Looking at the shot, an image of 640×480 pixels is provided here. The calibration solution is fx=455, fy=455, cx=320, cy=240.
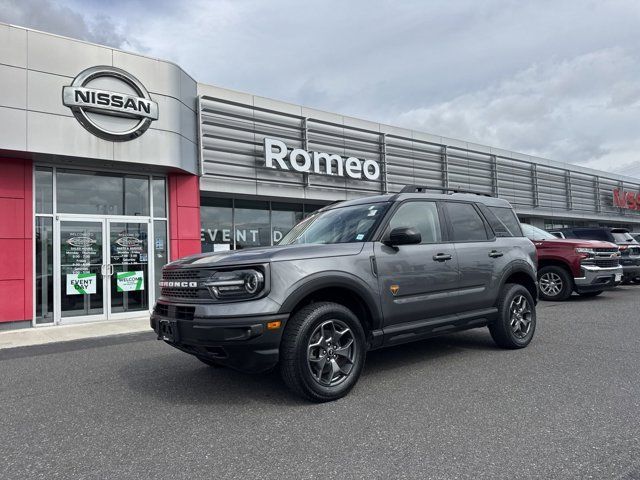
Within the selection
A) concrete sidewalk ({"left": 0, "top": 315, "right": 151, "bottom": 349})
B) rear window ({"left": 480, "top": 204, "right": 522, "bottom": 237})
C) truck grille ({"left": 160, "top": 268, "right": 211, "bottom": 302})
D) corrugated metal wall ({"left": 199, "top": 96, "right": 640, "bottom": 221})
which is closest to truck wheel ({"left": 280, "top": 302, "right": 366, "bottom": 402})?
truck grille ({"left": 160, "top": 268, "right": 211, "bottom": 302})

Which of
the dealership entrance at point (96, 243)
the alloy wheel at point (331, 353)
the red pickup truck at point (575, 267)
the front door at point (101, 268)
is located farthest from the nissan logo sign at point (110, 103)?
the red pickup truck at point (575, 267)

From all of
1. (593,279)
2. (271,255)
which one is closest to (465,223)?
(271,255)

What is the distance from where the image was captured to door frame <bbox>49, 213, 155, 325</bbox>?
32.8 feet

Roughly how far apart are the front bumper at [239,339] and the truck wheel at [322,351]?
13 centimetres

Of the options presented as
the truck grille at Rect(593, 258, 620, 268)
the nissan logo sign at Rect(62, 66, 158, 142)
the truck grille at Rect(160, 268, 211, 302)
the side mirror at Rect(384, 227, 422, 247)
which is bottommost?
the truck grille at Rect(593, 258, 620, 268)

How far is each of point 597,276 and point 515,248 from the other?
569 centimetres

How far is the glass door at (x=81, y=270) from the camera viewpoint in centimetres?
1009

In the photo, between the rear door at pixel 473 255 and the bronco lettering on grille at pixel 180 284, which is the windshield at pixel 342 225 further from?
the bronco lettering on grille at pixel 180 284

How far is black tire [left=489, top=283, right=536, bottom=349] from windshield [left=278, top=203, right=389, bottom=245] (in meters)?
2.02

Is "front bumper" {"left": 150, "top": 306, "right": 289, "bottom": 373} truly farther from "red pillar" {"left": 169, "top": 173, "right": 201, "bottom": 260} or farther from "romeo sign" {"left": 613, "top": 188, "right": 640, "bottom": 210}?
"romeo sign" {"left": 613, "top": 188, "right": 640, "bottom": 210}

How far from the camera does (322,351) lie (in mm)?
3900

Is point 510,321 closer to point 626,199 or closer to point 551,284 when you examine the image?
point 551,284

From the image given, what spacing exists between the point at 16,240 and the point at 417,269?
8952 mm

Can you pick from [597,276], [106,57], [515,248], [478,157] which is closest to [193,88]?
[106,57]
